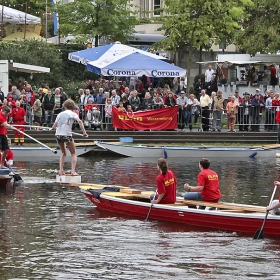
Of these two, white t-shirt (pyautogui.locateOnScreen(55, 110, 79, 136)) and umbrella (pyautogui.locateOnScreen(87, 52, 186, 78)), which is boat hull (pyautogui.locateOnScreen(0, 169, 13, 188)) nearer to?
white t-shirt (pyautogui.locateOnScreen(55, 110, 79, 136))

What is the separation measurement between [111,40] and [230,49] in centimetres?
1232

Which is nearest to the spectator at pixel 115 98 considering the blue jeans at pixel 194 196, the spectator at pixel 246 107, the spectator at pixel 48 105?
the spectator at pixel 48 105

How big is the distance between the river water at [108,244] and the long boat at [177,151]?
25.4 ft

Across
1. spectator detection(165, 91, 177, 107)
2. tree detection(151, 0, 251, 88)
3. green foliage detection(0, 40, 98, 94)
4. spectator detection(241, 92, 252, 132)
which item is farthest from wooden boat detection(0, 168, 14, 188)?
tree detection(151, 0, 251, 88)

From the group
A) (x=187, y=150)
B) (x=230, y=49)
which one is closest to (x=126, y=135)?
(x=187, y=150)

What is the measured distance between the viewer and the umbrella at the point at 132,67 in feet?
126

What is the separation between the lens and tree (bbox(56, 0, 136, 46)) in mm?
48250

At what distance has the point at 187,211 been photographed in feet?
59.9

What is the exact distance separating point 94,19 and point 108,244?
110 feet

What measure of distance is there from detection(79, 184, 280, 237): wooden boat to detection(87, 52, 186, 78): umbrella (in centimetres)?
1786

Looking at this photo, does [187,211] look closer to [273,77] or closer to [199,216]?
[199,216]

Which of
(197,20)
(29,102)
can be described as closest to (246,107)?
(197,20)

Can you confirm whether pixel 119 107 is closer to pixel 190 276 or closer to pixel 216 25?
pixel 216 25

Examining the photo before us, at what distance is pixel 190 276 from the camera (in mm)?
14125
